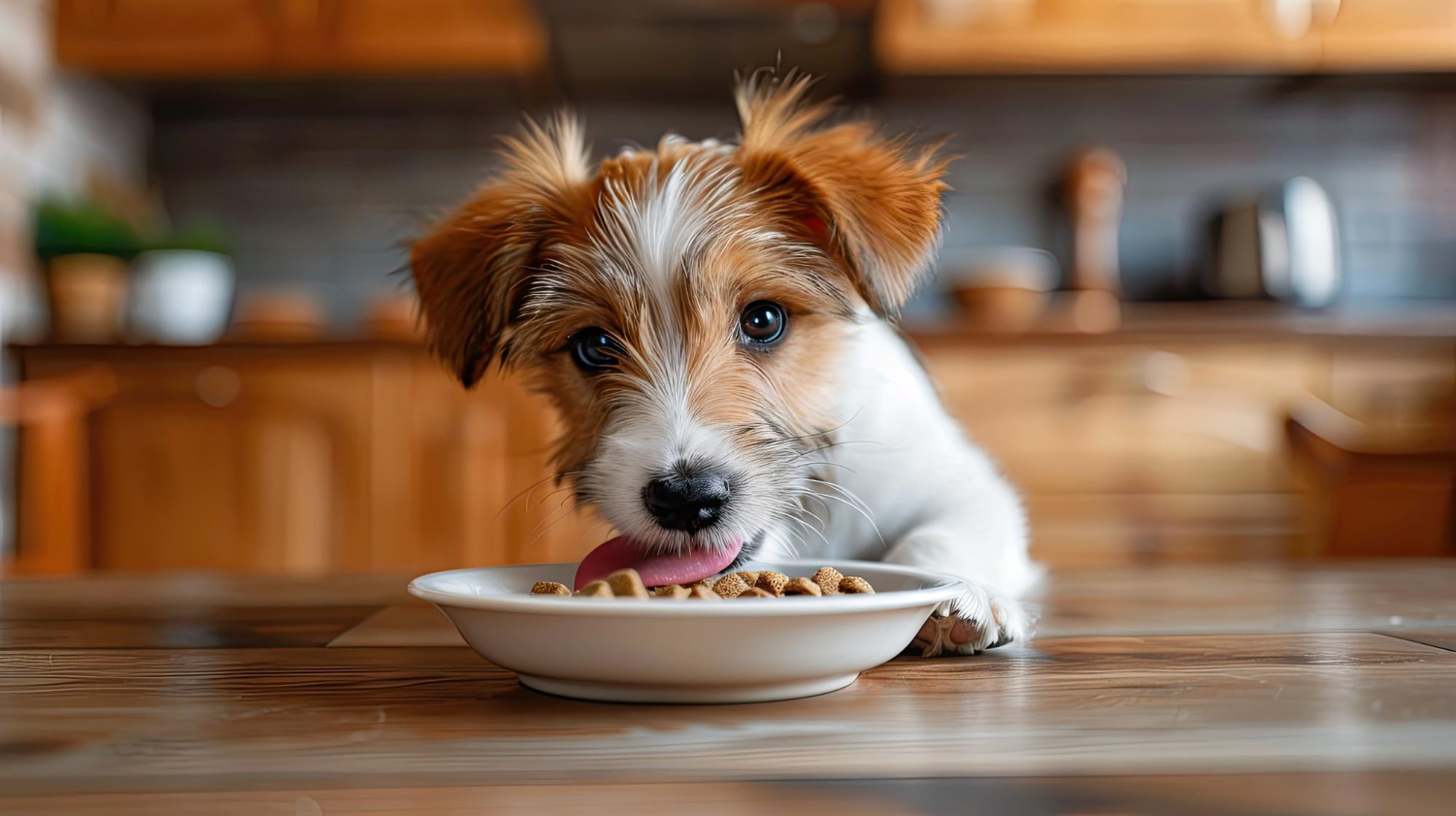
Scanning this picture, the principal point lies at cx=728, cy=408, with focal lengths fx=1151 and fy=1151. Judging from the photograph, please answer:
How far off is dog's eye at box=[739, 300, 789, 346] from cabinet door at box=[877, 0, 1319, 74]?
2498mm

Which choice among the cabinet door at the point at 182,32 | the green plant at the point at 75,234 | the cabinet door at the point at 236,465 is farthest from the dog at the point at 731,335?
the cabinet door at the point at 182,32

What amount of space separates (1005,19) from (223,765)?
3.39 metres

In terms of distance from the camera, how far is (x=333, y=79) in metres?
3.69

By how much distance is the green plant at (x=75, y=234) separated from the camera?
10.8 feet

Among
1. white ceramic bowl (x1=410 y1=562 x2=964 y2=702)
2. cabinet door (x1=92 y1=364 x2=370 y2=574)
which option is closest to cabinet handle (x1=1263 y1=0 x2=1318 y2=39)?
cabinet door (x1=92 y1=364 x2=370 y2=574)

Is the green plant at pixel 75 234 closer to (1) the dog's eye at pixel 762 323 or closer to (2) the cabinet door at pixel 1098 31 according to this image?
(2) the cabinet door at pixel 1098 31

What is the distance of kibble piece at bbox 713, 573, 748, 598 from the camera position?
0.78 meters

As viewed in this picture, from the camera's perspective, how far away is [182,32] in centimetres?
351

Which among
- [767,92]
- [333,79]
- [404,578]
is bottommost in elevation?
[404,578]

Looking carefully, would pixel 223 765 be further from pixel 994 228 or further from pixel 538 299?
pixel 994 228

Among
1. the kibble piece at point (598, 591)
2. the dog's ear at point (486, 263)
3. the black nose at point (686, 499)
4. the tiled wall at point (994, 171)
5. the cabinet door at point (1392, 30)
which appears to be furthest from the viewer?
the tiled wall at point (994, 171)

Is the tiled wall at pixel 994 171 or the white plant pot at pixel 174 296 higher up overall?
the tiled wall at pixel 994 171

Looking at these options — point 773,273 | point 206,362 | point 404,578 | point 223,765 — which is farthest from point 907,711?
point 206,362

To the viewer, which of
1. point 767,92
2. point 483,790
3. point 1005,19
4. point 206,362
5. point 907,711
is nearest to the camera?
point 483,790
